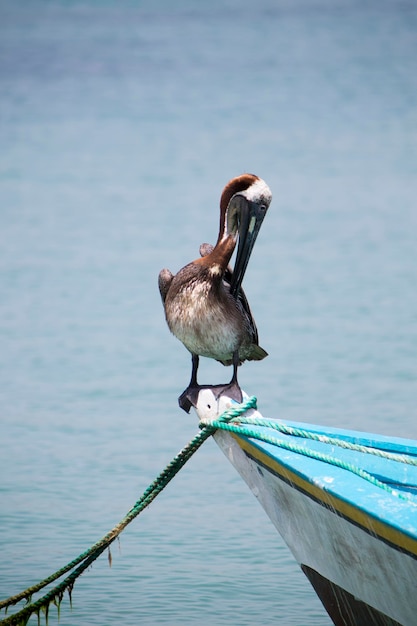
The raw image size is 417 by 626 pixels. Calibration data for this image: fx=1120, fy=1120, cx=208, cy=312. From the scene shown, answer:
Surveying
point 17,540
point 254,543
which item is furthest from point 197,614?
point 17,540

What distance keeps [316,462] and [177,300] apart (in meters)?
0.70

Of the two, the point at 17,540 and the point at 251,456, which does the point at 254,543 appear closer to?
the point at 17,540

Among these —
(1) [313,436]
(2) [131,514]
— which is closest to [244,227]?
(1) [313,436]

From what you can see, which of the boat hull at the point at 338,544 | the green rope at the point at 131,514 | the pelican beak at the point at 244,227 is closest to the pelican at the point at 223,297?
the pelican beak at the point at 244,227

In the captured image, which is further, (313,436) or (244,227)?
(244,227)

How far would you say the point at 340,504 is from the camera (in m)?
2.75

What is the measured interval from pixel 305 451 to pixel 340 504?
0.23 metres

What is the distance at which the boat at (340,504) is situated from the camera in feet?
8.79

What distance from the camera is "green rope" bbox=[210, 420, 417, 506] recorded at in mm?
2852

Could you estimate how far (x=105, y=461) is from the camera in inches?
252

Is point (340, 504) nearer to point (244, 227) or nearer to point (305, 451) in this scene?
point (305, 451)

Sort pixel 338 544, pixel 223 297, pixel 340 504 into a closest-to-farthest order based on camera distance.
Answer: pixel 340 504 → pixel 338 544 → pixel 223 297

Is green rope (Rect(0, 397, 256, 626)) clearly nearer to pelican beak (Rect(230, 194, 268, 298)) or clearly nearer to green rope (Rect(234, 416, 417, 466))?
green rope (Rect(234, 416, 417, 466))

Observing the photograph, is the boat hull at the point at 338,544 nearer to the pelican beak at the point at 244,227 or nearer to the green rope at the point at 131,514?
the green rope at the point at 131,514
